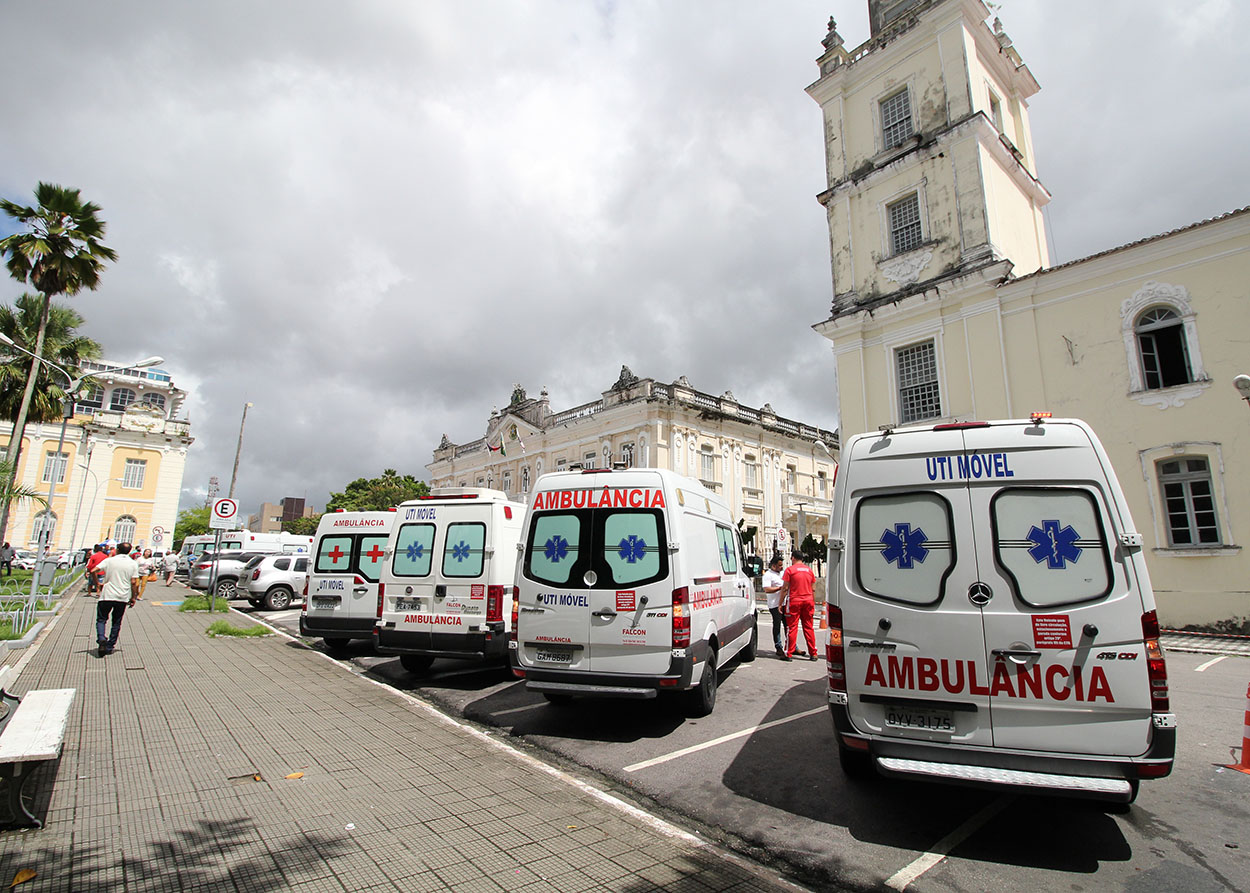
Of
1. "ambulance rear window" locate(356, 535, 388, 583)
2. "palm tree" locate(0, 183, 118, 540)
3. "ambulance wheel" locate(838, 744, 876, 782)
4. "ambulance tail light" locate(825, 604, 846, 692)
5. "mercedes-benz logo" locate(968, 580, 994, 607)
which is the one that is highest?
"palm tree" locate(0, 183, 118, 540)

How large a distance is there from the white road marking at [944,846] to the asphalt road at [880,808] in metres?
0.01

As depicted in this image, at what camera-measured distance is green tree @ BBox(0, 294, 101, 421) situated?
71.5 ft

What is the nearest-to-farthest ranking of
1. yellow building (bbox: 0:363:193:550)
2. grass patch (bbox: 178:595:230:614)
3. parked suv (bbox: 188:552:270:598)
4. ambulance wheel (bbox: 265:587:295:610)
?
grass patch (bbox: 178:595:230:614) < ambulance wheel (bbox: 265:587:295:610) < parked suv (bbox: 188:552:270:598) < yellow building (bbox: 0:363:193:550)

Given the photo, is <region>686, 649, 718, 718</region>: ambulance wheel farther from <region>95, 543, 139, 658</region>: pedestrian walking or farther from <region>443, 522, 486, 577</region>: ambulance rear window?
<region>95, 543, 139, 658</region>: pedestrian walking

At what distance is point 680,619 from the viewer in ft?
20.1

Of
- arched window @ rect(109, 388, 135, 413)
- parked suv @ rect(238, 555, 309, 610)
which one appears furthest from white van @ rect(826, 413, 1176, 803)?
arched window @ rect(109, 388, 135, 413)

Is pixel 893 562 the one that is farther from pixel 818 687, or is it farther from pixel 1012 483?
pixel 818 687

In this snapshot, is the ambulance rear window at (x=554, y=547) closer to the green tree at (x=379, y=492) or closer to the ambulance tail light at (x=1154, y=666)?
the ambulance tail light at (x=1154, y=666)

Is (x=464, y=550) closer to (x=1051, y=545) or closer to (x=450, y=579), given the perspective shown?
(x=450, y=579)

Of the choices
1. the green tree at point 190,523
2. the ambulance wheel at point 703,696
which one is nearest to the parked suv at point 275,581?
the ambulance wheel at point 703,696

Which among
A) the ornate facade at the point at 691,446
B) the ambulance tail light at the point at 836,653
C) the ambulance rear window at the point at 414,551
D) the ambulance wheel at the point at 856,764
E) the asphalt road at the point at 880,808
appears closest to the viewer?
the asphalt road at the point at 880,808

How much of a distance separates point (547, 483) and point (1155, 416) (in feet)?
50.9

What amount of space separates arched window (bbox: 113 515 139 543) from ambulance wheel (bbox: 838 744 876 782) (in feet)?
186

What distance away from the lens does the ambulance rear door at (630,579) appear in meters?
6.15
